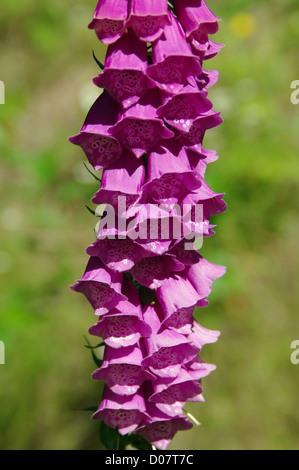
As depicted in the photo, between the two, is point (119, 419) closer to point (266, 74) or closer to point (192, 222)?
point (192, 222)

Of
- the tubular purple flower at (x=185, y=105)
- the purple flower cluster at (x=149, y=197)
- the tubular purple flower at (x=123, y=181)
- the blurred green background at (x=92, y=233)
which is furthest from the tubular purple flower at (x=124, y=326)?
the blurred green background at (x=92, y=233)

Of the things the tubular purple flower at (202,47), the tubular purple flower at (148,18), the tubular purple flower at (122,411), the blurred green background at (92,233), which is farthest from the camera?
the blurred green background at (92,233)

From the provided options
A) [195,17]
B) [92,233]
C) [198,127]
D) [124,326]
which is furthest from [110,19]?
[92,233]

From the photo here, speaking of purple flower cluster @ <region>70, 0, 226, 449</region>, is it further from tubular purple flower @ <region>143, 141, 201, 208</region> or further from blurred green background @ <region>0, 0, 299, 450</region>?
blurred green background @ <region>0, 0, 299, 450</region>

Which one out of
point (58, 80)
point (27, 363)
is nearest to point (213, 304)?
point (27, 363)

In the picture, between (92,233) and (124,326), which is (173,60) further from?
(92,233)

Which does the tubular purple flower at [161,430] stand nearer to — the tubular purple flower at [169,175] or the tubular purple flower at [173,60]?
the tubular purple flower at [169,175]
